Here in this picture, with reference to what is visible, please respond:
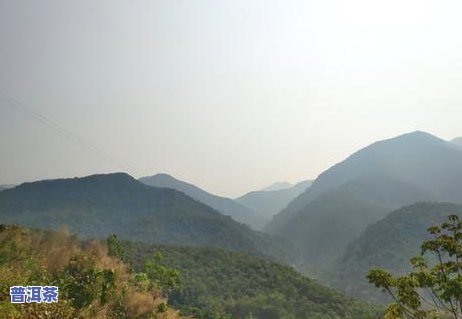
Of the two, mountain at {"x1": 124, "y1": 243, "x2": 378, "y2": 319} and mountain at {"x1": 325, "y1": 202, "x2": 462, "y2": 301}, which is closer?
mountain at {"x1": 124, "y1": 243, "x2": 378, "y2": 319}

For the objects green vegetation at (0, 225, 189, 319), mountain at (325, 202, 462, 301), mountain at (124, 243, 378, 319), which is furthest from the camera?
mountain at (325, 202, 462, 301)

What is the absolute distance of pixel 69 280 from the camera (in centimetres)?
1070

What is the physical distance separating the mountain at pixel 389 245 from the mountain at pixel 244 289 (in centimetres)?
4871

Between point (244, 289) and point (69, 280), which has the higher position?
point (69, 280)

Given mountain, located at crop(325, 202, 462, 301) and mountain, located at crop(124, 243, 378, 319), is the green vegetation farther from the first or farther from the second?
mountain, located at crop(325, 202, 462, 301)

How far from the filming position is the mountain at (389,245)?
13300cm

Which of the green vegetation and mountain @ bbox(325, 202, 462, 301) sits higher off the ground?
the green vegetation

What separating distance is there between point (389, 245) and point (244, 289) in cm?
9064

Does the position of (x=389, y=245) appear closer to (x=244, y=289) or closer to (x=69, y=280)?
(x=244, y=289)

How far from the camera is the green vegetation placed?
8836mm

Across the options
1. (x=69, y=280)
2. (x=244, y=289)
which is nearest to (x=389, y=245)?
(x=244, y=289)

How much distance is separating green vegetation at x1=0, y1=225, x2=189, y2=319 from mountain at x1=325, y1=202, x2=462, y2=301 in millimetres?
114254

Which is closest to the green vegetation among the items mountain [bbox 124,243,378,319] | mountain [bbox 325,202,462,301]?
mountain [bbox 124,243,378,319]

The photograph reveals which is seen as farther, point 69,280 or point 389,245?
point 389,245
